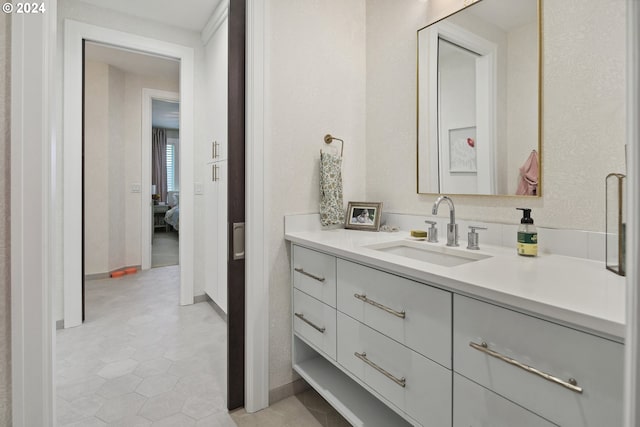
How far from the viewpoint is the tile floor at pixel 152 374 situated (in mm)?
1583

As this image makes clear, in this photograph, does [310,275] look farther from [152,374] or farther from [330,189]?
[152,374]

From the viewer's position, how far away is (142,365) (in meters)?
2.05

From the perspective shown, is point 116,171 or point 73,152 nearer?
point 73,152

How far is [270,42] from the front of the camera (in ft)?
5.39

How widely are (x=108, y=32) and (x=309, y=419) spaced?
3298mm

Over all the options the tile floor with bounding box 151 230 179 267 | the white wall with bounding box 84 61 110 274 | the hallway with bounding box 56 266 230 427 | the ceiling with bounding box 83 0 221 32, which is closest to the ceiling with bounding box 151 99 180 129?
the white wall with bounding box 84 61 110 274

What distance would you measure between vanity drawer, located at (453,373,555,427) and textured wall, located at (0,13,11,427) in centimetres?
140

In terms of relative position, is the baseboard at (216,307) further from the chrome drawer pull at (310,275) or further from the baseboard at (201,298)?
the chrome drawer pull at (310,275)

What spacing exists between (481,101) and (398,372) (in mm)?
1213

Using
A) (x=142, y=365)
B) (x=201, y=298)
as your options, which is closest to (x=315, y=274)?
(x=142, y=365)

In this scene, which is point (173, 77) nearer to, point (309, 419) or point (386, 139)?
point (386, 139)

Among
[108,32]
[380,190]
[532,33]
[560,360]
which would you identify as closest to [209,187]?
[108,32]

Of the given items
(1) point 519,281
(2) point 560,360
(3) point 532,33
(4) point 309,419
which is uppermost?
(3) point 532,33

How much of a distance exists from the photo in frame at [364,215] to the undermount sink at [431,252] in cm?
30
